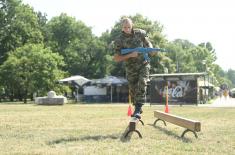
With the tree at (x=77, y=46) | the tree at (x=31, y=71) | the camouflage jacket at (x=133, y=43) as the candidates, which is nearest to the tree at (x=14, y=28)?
the tree at (x=77, y=46)

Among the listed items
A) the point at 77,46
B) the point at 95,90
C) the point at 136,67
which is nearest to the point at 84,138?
the point at 136,67

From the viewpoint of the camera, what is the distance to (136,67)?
920 centimetres

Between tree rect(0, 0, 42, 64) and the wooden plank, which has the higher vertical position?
tree rect(0, 0, 42, 64)

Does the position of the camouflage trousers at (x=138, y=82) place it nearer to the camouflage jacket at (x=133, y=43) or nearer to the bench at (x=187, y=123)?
the camouflage jacket at (x=133, y=43)

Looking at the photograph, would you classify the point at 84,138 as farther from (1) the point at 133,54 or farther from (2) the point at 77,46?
(2) the point at 77,46

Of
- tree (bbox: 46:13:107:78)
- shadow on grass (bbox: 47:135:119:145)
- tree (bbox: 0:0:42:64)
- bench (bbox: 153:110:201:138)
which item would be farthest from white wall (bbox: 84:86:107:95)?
shadow on grass (bbox: 47:135:119:145)

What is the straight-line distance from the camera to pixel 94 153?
21.5ft

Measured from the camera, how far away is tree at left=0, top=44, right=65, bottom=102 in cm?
5322

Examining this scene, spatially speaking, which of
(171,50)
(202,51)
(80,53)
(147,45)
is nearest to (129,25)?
(147,45)

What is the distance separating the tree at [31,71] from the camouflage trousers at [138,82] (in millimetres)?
43976

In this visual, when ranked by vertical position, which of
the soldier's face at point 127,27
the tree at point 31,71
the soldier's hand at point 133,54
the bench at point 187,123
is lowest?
the bench at point 187,123

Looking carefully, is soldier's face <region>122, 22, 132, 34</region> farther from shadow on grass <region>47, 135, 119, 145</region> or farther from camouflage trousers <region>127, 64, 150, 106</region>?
shadow on grass <region>47, 135, 119, 145</region>

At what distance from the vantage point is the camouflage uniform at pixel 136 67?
9102 mm

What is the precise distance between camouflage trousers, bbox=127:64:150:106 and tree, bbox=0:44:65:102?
44.0 m
